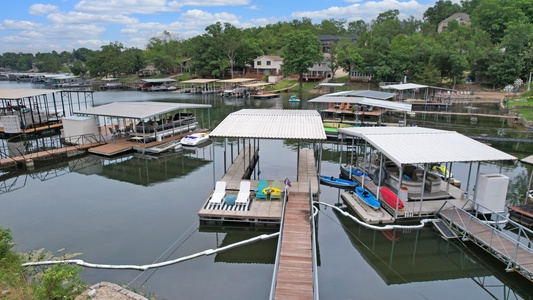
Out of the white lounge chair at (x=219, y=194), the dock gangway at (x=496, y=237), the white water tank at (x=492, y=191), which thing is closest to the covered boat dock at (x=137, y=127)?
the white lounge chair at (x=219, y=194)

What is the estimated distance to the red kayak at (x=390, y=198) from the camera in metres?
14.4

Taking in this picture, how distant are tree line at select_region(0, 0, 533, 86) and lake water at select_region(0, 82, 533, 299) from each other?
45.5 metres

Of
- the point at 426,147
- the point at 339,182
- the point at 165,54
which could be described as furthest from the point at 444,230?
the point at 165,54

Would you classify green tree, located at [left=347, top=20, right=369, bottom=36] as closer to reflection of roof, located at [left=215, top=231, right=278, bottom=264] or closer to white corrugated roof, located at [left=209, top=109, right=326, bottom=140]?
white corrugated roof, located at [left=209, top=109, right=326, bottom=140]

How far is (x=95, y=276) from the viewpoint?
10883mm

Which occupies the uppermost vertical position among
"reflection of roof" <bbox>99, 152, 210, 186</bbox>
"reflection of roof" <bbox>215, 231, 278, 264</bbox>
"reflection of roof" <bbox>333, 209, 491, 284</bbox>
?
"reflection of roof" <bbox>99, 152, 210, 186</bbox>

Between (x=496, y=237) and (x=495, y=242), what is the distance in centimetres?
32

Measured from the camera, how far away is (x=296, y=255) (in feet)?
35.1

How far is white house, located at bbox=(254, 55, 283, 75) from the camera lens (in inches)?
3226

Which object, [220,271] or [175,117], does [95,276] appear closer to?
[220,271]

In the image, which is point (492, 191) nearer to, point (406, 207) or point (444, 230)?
point (444, 230)

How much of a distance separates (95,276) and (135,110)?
17952 millimetres

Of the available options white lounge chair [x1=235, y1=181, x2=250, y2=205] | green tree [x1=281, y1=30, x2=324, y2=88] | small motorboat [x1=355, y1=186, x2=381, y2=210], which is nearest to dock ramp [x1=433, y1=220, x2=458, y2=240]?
small motorboat [x1=355, y1=186, x2=381, y2=210]

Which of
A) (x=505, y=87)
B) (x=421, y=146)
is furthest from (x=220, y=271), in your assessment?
(x=505, y=87)
